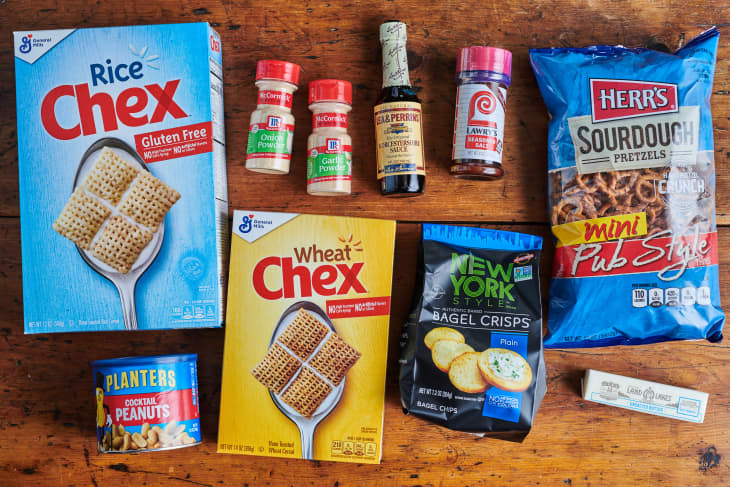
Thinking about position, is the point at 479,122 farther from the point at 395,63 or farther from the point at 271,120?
the point at 271,120

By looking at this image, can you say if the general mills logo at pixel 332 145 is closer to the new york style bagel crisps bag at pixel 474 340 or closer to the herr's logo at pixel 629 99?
the new york style bagel crisps bag at pixel 474 340

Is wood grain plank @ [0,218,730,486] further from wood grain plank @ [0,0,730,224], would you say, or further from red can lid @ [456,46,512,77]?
red can lid @ [456,46,512,77]

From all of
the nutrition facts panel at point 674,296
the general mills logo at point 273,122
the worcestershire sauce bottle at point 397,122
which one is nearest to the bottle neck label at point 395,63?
the worcestershire sauce bottle at point 397,122

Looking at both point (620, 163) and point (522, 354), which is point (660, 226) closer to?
point (620, 163)

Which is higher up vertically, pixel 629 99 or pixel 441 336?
pixel 629 99

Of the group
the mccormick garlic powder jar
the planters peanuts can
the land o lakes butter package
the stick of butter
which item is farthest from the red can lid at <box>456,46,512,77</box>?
the planters peanuts can

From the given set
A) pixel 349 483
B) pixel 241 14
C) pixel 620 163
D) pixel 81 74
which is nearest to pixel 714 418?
pixel 620 163

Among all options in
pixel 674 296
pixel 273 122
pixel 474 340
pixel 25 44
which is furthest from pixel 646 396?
pixel 25 44
